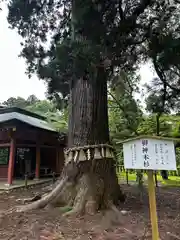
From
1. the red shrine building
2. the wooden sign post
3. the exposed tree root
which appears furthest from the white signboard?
the red shrine building

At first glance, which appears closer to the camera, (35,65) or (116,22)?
(116,22)

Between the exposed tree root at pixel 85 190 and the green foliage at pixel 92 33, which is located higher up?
the green foliage at pixel 92 33

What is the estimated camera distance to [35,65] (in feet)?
19.7

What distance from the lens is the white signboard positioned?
103 inches

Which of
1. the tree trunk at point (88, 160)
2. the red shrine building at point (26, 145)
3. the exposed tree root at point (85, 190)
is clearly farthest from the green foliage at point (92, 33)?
the red shrine building at point (26, 145)

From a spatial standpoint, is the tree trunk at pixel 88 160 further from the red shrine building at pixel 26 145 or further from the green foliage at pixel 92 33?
the red shrine building at pixel 26 145

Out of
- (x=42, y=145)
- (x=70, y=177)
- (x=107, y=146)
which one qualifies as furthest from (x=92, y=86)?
(x=42, y=145)

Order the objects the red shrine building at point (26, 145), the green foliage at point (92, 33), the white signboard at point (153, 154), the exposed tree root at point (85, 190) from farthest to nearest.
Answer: the red shrine building at point (26, 145) → the exposed tree root at point (85, 190) → the green foliage at point (92, 33) → the white signboard at point (153, 154)

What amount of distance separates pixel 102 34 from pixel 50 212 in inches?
131

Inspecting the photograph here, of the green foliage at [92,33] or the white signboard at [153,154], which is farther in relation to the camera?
the green foliage at [92,33]

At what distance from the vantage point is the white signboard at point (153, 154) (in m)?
2.62

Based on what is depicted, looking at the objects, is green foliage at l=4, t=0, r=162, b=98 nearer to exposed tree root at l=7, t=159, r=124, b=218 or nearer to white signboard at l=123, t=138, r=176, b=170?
white signboard at l=123, t=138, r=176, b=170

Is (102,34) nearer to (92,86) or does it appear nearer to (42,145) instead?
(92,86)

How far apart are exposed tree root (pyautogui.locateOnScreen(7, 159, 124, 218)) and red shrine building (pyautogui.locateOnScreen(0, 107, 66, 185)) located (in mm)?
4753
